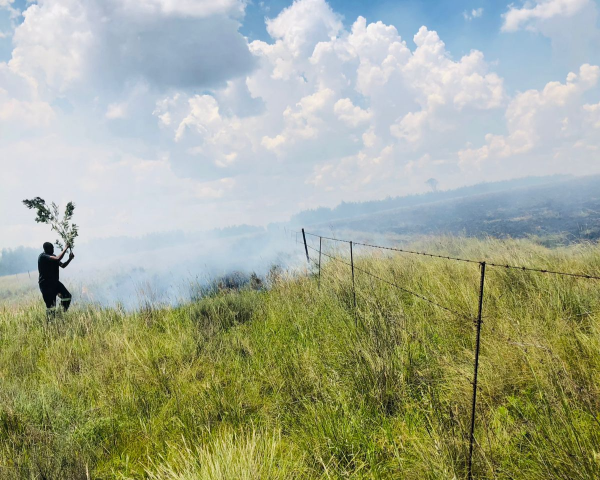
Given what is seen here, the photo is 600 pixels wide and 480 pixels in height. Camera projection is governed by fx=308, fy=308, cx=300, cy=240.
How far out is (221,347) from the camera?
479 centimetres

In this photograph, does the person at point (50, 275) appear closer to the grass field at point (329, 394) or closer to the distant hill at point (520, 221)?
the grass field at point (329, 394)

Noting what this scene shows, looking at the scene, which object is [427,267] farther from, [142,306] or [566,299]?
[142,306]

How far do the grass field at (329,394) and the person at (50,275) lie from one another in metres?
1.63

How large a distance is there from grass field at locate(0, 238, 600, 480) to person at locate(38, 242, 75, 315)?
64.3 inches

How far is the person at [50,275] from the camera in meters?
7.17

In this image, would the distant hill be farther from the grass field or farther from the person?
the person

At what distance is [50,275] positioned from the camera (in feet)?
24.0

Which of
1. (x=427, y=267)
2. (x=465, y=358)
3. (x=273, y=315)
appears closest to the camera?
(x=465, y=358)

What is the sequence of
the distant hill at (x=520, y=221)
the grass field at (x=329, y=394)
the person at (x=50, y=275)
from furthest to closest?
the distant hill at (x=520, y=221) → the person at (x=50, y=275) → the grass field at (x=329, y=394)

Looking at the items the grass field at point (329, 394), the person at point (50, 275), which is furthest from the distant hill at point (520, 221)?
the person at point (50, 275)

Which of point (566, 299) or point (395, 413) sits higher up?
point (566, 299)

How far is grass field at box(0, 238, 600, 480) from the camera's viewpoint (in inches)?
88.9

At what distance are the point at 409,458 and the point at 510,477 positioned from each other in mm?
649

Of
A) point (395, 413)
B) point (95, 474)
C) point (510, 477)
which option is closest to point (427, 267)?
point (395, 413)
